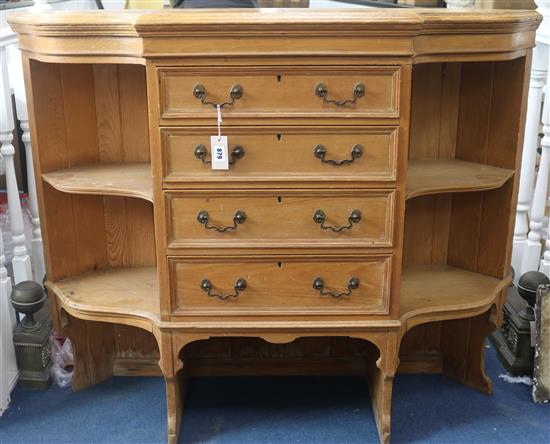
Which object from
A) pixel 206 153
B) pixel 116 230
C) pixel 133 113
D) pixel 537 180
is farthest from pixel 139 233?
pixel 537 180

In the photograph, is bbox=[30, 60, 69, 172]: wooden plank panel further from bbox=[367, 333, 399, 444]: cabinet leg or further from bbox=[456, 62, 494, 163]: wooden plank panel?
bbox=[456, 62, 494, 163]: wooden plank panel

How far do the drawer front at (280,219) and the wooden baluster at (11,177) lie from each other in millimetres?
833

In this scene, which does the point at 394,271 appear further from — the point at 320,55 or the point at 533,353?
the point at 533,353

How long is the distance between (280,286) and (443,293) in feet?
1.85

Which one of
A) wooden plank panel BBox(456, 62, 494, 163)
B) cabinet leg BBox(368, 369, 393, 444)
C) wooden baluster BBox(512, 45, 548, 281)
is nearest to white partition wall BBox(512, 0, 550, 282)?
wooden baluster BBox(512, 45, 548, 281)

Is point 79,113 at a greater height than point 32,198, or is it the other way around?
point 79,113

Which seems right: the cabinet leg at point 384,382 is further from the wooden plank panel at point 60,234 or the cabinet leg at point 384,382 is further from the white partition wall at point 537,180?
the wooden plank panel at point 60,234

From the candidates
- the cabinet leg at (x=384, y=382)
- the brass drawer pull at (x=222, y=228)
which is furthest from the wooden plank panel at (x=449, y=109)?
the brass drawer pull at (x=222, y=228)

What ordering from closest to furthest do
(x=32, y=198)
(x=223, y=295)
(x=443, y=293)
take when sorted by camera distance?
(x=223, y=295) < (x=443, y=293) < (x=32, y=198)

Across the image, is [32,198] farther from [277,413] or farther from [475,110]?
[475,110]

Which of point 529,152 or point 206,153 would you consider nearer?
point 206,153

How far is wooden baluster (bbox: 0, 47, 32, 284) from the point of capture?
94.3 inches

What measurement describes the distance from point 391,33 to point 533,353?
52.6 inches

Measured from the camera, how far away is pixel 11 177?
243 cm
